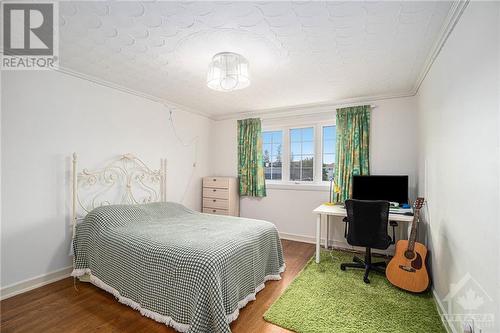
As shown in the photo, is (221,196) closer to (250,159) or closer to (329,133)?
(250,159)

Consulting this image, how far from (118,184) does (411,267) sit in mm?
3601

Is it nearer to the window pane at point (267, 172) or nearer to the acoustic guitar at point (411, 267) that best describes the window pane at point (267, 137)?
the window pane at point (267, 172)

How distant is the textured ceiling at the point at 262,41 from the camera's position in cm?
162

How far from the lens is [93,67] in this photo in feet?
8.39

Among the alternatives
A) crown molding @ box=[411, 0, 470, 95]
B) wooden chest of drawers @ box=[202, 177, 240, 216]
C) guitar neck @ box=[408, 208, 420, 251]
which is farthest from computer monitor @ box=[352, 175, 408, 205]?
wooden chest of drawers @ box=[202, 177, 240, 216]

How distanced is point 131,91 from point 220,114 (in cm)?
179

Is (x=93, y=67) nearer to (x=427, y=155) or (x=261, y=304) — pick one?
(x=261, y=304)

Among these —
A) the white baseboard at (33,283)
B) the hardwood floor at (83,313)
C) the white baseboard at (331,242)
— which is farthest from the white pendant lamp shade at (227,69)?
the white baseboard at (331,242)

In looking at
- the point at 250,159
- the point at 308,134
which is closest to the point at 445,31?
the point at 308,134

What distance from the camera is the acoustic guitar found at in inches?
89.2

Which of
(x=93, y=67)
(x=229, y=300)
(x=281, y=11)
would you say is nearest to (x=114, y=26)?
(x=93, y=67)

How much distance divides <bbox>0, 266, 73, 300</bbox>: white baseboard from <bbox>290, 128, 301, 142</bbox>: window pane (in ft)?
12.0

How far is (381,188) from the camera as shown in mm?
3189

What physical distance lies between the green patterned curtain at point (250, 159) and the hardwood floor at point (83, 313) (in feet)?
6.75
